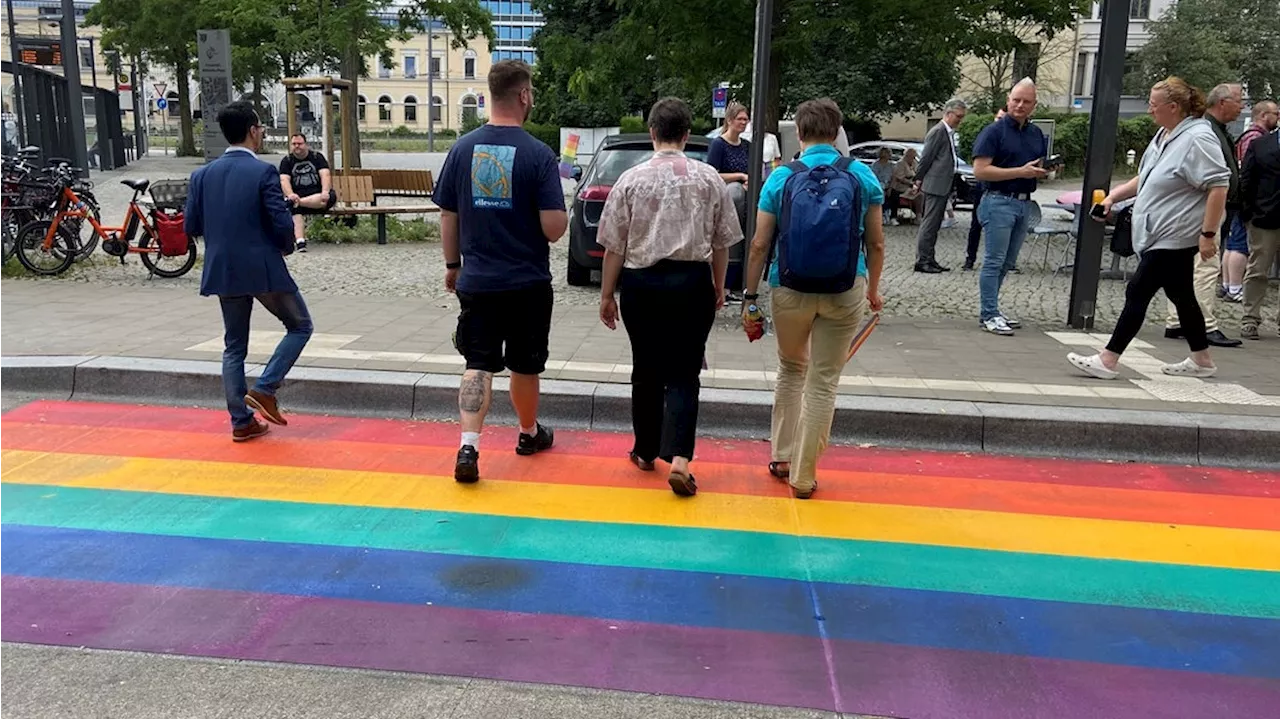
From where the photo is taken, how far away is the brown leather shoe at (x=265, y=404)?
18.2 feet

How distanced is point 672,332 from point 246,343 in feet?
8.32

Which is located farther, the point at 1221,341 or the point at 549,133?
the point at 549,133

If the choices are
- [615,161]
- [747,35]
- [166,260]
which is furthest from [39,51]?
[747,35]

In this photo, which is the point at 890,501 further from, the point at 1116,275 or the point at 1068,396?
the point at 1116,275

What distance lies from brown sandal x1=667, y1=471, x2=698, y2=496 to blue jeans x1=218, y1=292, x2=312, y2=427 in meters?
2.36

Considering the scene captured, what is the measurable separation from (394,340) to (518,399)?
8.57ft

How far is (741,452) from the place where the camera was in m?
5.55

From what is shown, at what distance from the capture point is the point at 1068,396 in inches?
239

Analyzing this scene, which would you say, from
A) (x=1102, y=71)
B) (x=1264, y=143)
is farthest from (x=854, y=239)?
(x=1264, y=143)

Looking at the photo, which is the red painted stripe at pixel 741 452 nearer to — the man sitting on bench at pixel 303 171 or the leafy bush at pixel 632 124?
the man sitting on bench at pixel 303 171

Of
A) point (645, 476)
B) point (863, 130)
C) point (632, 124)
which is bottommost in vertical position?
point (645, 476)

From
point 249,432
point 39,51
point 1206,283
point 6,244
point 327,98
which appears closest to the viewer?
point 249,432

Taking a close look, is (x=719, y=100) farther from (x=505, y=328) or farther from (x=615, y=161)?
(x=505, y=328)

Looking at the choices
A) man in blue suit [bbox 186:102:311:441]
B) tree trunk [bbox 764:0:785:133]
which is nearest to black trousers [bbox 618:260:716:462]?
man in blue suit [bbox 186:102:311:441]
